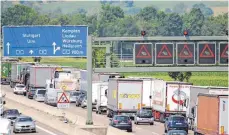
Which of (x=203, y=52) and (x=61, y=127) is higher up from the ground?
(x=203, y=52)

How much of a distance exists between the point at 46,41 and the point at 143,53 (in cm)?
827

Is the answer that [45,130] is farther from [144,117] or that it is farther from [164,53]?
[164,53]

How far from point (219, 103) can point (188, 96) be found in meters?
17.8

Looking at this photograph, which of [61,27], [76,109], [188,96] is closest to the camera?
[61,27]

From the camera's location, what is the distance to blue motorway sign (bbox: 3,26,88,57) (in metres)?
53.2

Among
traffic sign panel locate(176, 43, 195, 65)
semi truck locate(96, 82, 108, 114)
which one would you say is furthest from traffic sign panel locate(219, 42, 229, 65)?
semi truck locate(96, 82, 108, 114)

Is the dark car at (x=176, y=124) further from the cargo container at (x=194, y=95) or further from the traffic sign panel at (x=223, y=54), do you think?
the traffic sign panel at (x=223, y=54)

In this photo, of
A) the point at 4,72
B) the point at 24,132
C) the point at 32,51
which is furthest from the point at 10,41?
the point at 4,72

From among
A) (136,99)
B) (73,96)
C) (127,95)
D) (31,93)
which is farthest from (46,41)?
(31,93)

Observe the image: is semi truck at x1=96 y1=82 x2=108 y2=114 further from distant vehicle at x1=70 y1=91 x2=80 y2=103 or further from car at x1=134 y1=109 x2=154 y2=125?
distant vehicle at x1=70 y1=91 x2=80 y2=103

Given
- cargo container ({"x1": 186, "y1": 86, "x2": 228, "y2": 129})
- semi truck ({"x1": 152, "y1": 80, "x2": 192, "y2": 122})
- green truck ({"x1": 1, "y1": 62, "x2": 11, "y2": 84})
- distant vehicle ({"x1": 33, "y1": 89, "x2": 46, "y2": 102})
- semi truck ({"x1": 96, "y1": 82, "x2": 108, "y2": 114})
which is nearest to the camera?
cargo container ({"x1": 186, "y1": 86, "x2": 228, "y2": 129})

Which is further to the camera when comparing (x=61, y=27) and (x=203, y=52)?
(x=61, y=27)

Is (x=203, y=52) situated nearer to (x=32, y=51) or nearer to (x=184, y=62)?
(x=184, y=62)

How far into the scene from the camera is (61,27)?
177 ft
